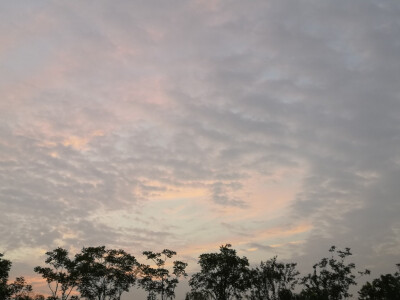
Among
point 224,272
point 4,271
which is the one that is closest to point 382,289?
point 224,272

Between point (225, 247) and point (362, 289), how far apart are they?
2148 centimetres

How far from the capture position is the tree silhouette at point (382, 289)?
146ft

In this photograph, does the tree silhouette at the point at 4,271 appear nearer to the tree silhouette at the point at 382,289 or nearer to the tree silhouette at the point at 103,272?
the tree silhouette at the point at 103,272

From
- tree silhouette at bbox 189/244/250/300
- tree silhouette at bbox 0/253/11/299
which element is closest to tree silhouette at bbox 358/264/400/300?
tree silhouette at bbox 189/244/250/300

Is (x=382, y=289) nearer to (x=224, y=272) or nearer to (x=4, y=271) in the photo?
(x=224, y=272)

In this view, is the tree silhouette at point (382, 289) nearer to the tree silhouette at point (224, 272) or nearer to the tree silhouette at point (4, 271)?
the tree silhouette at point (224, 272)

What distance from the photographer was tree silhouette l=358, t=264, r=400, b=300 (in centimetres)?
4459

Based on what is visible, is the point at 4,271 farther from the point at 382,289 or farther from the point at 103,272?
the point at 382,289

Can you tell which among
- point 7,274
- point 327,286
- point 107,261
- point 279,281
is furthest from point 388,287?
point 7,274

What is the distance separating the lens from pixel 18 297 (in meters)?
45.8

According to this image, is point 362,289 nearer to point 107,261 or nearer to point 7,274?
point 107,261

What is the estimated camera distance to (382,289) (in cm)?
4547

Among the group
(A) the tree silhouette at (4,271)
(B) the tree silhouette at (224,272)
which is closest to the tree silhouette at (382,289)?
(B) the tree silhouette at (224,272)

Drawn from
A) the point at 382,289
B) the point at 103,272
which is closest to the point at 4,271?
the point at 103,272
